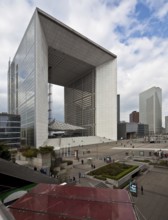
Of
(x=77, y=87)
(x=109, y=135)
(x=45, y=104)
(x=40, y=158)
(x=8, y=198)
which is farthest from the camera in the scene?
(x=77, y=87)

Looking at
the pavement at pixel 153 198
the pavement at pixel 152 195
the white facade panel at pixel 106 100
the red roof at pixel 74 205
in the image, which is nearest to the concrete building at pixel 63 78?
the white facade panel at pixel 106 100

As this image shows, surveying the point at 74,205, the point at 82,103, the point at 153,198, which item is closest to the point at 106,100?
the point at 82,103

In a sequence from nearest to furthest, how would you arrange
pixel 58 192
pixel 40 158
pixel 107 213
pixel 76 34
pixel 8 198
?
1. pixel 107 213
2. pixel 58 192
3. pixel 8 198
4. pixel 40 158
5. pixel 76 34

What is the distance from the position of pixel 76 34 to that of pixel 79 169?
2161 inches

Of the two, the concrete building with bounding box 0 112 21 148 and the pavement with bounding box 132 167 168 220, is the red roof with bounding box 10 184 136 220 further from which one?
the concrete building with bounding box 0 112 21 148

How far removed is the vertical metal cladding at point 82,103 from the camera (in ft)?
311

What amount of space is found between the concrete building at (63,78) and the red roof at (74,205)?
49338 mm

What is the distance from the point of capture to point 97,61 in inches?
3450

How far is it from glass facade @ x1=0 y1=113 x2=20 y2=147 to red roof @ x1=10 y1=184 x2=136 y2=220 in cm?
5071

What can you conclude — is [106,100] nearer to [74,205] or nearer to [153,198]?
[153,198]

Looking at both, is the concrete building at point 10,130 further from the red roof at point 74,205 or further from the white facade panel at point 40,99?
the red roof at point 74,205

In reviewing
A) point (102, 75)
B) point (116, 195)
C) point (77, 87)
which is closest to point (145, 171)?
point (116, 195)

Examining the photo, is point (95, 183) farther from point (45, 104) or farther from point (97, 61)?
point (97, 61)

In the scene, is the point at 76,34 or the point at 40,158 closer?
the point at 40,158
